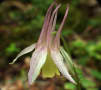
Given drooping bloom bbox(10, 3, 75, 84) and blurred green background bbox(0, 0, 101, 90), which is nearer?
drooping bloom bbox(10, 3, 75, 84)

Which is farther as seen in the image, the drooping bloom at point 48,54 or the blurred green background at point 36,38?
the blurred green background at point 36,38

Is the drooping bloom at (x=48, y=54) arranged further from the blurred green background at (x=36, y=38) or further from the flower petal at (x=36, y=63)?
the blurred green background at (x=36, y=38)

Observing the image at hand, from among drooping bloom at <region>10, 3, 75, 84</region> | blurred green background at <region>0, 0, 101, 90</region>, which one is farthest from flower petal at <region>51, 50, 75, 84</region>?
blurred green background at <region>0, 0, 101, 90</region>

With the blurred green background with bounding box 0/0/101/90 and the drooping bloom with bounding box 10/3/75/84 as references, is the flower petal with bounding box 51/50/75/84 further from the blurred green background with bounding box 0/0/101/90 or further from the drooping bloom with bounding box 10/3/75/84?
the blurred green background with bounding box 0/0/101/90

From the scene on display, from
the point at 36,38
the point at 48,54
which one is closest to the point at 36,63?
the point at 48,54

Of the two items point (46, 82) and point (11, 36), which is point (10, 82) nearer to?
point (46, 82)

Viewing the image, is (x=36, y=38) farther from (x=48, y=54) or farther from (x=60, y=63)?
(x=60, y=63)

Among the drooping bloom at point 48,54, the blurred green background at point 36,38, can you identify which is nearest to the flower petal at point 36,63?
the drooping bloom at point 48,54
